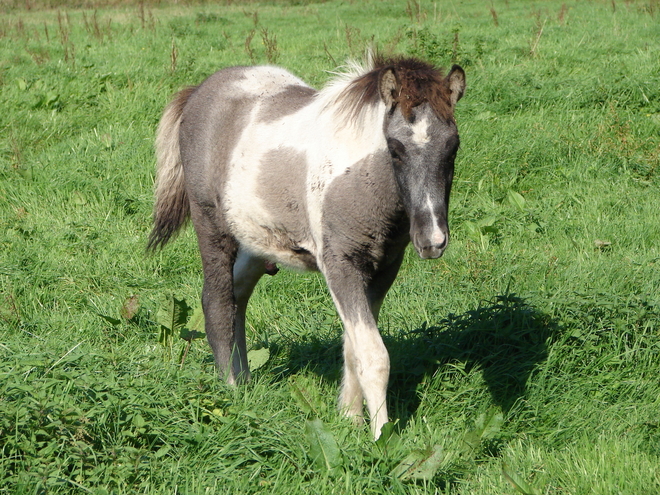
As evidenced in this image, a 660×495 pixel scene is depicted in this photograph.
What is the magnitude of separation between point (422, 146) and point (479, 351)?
4.84ft

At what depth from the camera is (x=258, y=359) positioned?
4.08 metres

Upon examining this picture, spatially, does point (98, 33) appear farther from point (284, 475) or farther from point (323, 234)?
point (284, 475)

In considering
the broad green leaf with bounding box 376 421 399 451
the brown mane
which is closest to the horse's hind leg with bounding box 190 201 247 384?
the brown mane

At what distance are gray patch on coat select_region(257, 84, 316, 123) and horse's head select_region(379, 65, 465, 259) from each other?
3.27 feet

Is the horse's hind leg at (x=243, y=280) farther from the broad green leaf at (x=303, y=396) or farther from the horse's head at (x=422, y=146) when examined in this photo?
the horse's head at (x=422, y=146)

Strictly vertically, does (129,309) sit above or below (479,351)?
below

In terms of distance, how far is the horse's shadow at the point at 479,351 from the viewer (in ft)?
12.7

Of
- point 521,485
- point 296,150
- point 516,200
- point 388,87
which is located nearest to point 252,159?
point 296,150

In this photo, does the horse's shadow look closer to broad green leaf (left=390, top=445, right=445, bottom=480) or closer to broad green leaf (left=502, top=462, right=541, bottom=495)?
broad green leaf (left=390, top=445, right=445, bottom=480)

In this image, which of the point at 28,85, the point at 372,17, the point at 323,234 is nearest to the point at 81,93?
the point at 28,85

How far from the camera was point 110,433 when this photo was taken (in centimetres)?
295

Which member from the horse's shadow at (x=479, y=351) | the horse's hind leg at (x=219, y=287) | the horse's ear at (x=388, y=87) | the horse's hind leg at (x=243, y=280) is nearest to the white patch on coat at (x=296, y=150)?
the horse's ear at (x=388, y=87)

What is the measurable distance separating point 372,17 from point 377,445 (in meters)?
14.1

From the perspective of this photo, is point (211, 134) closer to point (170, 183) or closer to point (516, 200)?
point (170, 183)
